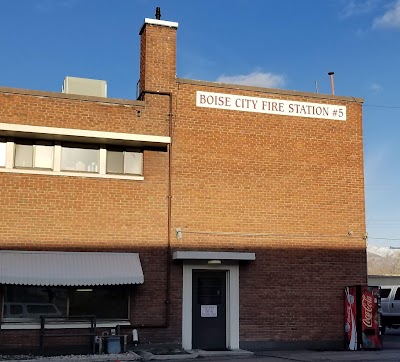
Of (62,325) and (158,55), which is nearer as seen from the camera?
(62,325)

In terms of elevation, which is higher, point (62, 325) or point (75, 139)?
point (75, 139)

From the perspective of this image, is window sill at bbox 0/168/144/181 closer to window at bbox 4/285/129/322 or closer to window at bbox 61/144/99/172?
window at bbox 61/144/99/172

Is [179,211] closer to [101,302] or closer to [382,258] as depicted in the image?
[101,302]

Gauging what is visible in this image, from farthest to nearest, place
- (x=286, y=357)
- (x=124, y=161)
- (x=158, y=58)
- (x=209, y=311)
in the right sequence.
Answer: (x=158, y=58), (x=209, y=311), (x=124, y=161), (x=286, y=357)

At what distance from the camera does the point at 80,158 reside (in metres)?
17.2

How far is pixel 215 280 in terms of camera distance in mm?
18031

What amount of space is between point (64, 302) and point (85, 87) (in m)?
6.41

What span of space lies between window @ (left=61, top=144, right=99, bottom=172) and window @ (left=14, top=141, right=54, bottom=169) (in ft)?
1.22

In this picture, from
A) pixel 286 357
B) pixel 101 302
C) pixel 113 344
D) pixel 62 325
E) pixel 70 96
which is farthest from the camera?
pixel 70 96

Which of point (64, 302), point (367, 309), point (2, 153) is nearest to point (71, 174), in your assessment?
point (2, 153)

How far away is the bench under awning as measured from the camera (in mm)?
15555

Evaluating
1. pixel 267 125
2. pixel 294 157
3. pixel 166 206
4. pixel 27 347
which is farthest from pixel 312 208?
pixel 27 347

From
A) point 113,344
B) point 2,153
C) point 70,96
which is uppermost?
point 70,96

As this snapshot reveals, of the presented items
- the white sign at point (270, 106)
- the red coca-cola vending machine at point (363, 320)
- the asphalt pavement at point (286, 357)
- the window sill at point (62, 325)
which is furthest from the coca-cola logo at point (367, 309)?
the window sill at point (62, 325)
